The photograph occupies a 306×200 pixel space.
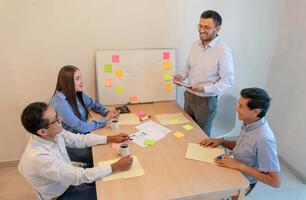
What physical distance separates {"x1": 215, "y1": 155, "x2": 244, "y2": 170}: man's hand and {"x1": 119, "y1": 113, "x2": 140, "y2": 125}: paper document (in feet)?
2.69

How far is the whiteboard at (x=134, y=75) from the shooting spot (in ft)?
8.38

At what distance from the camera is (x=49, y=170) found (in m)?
1.43

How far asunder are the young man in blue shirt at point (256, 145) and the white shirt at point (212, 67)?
0.58 meters

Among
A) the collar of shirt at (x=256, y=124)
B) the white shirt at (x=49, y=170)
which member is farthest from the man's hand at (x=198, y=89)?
the white shirt at (x=49, y=170)

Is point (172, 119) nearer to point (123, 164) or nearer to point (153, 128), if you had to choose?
point (153, 128)

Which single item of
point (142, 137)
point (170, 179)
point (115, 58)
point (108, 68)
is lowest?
Result: point (170, 179)

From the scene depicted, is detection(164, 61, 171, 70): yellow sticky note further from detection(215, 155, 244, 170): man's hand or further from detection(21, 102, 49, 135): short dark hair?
detection(21, 102, 49, 135): short dark hair

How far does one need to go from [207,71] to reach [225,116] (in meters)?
0.91

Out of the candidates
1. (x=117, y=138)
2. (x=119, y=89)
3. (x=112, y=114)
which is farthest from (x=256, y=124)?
(x=119, y=89)

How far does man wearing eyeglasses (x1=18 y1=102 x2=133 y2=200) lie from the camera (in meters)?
1.43

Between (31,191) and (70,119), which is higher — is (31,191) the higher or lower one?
the lower one

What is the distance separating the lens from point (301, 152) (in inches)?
108

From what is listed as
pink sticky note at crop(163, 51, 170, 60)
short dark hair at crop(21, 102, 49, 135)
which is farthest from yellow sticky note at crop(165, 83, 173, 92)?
short dark hair at crop(21, 102, 49, 135)

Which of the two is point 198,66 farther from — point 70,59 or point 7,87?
point 7,87
